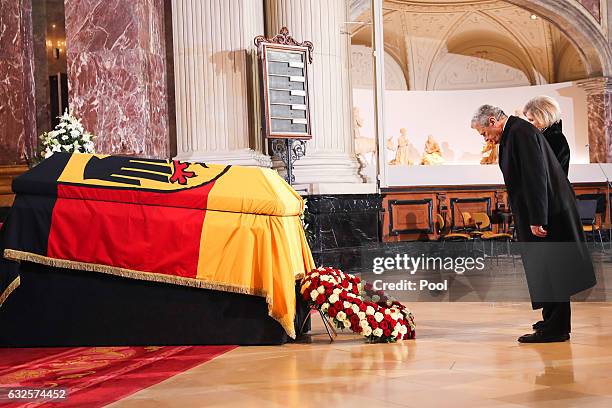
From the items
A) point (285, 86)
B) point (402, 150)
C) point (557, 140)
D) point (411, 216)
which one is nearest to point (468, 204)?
point (411, 216)

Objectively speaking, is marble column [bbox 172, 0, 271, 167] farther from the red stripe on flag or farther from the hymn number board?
the red stripe on flag

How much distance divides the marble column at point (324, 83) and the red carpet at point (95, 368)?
409 centimetres

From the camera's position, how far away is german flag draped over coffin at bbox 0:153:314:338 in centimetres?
477

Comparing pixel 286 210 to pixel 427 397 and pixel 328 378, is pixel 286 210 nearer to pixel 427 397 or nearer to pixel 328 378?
pixel 328 378

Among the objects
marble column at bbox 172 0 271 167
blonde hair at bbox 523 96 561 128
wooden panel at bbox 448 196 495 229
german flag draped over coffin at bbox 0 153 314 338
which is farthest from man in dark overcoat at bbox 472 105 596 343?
wooden panel at bbox 448 196 495 229

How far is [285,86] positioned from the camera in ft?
27.5

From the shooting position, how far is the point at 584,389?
3365 millimetres

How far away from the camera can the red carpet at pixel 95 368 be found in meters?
3.49

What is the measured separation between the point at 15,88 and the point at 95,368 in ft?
15.9

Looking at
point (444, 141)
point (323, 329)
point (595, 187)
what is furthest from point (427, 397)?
point (444, 141)

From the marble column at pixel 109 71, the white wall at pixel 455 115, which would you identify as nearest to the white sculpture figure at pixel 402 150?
the white wall at pixel 455 115

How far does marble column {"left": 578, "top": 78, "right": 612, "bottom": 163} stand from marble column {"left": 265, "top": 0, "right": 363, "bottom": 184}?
29.4ft

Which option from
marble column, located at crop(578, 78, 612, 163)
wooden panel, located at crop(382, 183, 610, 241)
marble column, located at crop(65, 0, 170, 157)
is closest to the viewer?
marble column, located at crop(65, 0, 170, 157)

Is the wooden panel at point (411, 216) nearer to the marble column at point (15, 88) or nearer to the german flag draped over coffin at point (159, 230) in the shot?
the marble column at point (15, 88)
